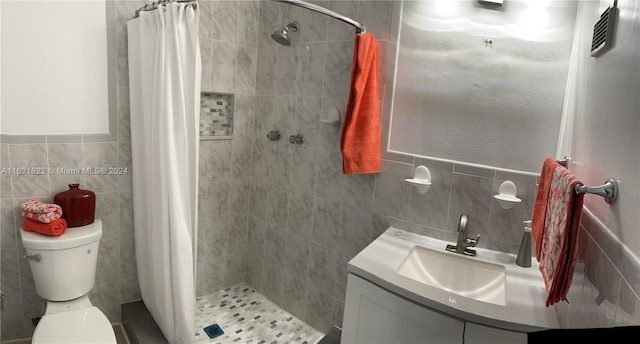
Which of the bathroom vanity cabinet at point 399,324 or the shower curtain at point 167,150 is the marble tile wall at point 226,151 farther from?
the bathroom vanity cabinet at point 399,324

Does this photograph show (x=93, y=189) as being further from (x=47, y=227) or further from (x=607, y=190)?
(x=607, y=190)

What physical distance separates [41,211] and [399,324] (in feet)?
6.21

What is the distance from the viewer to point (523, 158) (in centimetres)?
181

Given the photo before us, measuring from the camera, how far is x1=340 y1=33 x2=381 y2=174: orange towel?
6.38ft

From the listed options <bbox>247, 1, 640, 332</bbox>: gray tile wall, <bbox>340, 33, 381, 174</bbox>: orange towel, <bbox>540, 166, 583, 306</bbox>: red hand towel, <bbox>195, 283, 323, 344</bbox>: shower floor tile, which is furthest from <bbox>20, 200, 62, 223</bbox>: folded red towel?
<bbox>540, 166, 583, 306</bbox>: red hand towel

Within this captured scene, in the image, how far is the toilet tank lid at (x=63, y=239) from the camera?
6.17ft

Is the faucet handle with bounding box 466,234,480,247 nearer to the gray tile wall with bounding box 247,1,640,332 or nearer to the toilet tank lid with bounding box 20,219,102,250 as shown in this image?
the gray tile wall with bounding box 247,1,640,332

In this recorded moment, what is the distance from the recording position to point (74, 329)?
1.76 meters

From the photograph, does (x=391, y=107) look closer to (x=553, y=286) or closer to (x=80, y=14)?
(x=553, y=286)

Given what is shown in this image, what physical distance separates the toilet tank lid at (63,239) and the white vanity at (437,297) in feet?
4.83

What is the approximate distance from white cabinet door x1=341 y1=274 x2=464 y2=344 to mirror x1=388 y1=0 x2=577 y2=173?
2.84 feet

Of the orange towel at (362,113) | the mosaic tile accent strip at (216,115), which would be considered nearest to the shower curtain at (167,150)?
the mosaic tile accent strip at (216,115)

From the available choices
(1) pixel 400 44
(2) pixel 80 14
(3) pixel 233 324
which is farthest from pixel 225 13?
(3) pixel 233 324

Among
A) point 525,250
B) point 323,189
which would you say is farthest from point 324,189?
point 525,250
